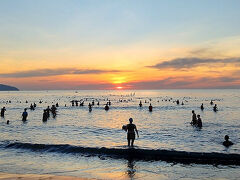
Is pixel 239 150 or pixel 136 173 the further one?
pixel 239 150

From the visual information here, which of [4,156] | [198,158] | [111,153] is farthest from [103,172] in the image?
[4,156]

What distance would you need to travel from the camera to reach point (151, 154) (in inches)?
566

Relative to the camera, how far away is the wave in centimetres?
1321

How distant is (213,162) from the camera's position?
12.8 meters

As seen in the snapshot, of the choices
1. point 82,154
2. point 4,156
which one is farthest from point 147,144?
point 4,156

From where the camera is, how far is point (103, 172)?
10977 mm

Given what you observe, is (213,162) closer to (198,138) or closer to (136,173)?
(136,173)

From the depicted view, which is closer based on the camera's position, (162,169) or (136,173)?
(136,173)

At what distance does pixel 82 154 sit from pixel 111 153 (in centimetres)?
185

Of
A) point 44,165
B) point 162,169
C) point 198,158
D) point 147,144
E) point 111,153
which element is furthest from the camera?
point 147,144

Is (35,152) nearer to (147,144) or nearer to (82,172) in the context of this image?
(82,172)

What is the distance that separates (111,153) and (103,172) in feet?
13.1

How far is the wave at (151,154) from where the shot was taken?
13211mm

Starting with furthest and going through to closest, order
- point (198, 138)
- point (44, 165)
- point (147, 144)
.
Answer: point (198, 138) → point (147, 144) → point (44, 165)
